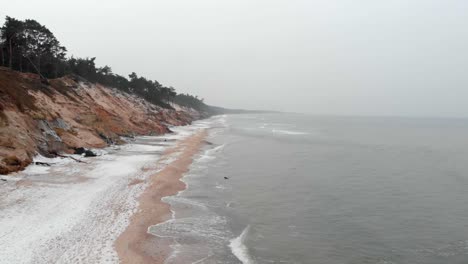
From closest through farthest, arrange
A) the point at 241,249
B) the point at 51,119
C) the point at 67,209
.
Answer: the point at 241,249 < the point at 67,209 < the point at 51,119

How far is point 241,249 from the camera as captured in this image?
624 inches

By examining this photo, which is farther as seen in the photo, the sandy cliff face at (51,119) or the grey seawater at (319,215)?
the sandy cliff face at (51,119)

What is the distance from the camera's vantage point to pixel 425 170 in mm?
38969

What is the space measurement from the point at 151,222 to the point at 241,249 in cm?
538

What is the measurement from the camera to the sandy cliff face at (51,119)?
28500 millimetres

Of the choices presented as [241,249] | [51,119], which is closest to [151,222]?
[241,249]

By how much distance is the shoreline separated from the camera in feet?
47.3

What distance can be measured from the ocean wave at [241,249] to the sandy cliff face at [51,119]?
1784 cm

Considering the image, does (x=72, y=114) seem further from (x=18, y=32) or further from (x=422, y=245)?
(x=422, y=245)

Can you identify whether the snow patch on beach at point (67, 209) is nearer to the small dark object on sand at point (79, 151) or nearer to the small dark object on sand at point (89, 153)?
the small dark object on sand at point (89, 153)

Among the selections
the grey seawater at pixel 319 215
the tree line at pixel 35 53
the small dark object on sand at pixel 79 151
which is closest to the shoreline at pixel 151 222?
the grey seawater at pixel 319 215

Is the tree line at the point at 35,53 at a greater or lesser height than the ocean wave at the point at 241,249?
greater

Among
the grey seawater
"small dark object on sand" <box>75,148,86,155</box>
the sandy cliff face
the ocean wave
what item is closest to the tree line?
the sandy cliff face

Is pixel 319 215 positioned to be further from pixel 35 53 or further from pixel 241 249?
pixel 35 53
